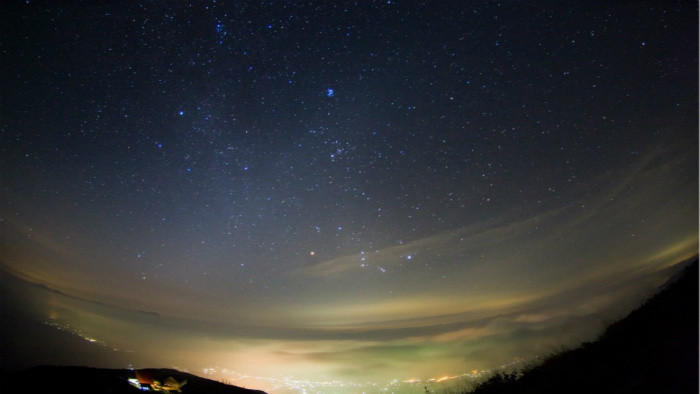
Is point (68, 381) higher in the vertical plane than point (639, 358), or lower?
higher

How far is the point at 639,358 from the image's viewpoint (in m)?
5.69

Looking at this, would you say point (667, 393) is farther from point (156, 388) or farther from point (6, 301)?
point (6, 301)

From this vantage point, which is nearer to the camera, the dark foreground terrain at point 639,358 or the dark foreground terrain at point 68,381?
the dark foreground terrain at point 639,358

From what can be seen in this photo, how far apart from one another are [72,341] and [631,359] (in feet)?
272

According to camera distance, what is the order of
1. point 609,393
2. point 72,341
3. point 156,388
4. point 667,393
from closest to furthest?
point 667,393 → point 609,393 → point 156,388 → point 72,341

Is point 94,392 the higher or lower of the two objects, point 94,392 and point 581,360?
the higher

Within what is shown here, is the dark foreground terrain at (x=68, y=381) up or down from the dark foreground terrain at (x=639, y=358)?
up

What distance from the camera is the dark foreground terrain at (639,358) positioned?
5.06 meters

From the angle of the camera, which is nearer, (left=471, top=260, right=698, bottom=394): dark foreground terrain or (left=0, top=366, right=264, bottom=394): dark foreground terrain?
(left=471, top=260, right=698, bottom=394): dark foreground terrain

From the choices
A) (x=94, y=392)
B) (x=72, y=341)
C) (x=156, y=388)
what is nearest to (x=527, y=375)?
(x=156, y=388)

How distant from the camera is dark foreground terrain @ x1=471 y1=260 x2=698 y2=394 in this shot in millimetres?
5059

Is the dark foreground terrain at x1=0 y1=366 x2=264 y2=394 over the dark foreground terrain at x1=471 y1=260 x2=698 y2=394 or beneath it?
over

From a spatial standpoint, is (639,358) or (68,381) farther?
(68,381)

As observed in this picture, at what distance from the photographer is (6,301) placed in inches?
1826
